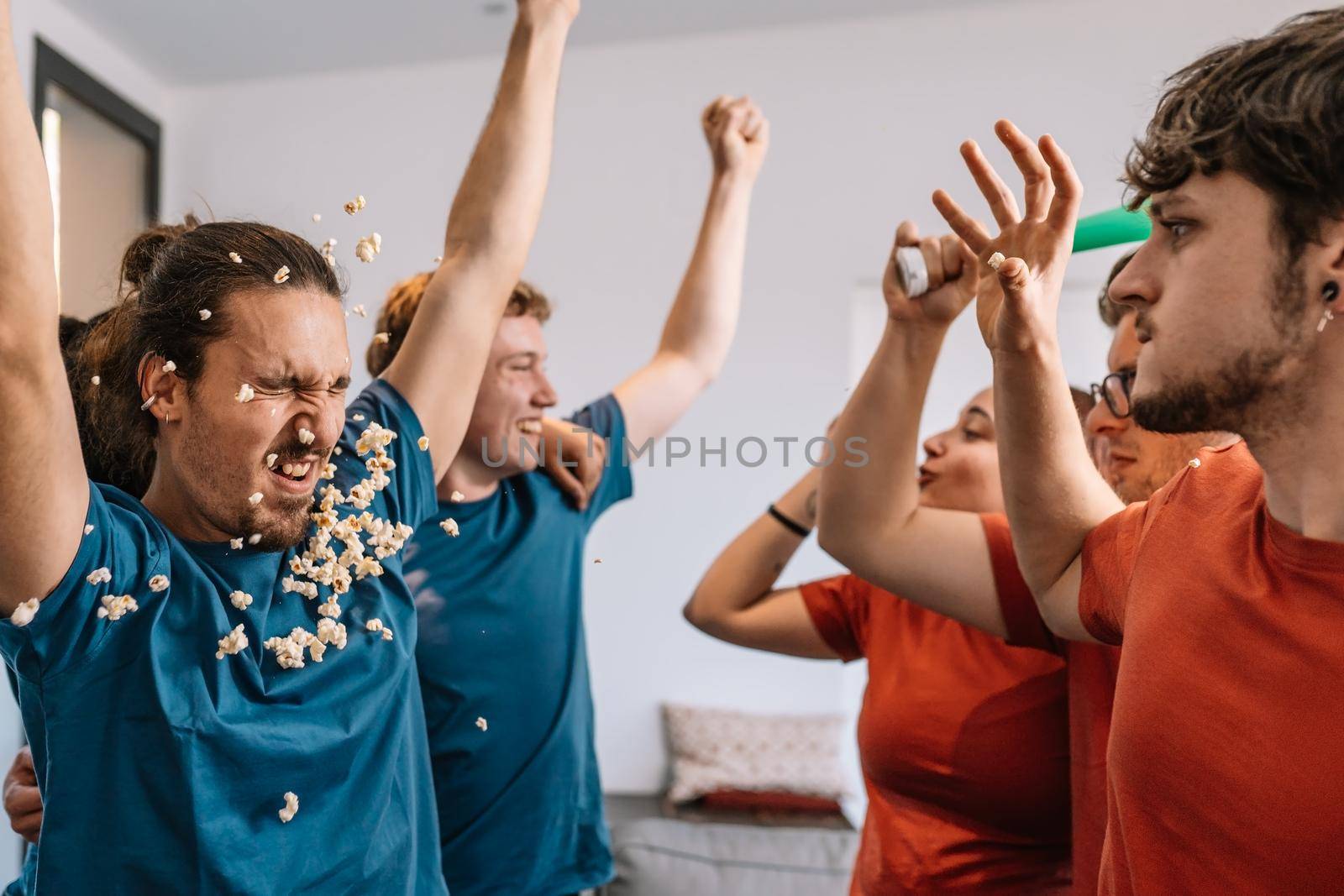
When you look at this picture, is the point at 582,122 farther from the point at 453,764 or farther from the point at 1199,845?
the point at 1199,845

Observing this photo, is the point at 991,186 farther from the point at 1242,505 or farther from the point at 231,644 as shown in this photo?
the point at 231,644

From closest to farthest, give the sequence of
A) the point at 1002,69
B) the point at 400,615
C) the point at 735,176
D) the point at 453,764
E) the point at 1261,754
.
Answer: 1. the point at 1261,754
2. the point at 400,615
3. the point at 453,764
4. the point at 735,176
5. the point at 1002,69

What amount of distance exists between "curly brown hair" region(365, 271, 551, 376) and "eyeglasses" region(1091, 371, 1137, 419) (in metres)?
0.91

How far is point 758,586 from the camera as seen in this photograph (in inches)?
77.0

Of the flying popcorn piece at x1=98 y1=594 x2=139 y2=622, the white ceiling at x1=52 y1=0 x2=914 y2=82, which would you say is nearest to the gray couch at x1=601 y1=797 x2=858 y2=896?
the flying popcorn piece at x1=98 y1=594 x2=139 y2=622

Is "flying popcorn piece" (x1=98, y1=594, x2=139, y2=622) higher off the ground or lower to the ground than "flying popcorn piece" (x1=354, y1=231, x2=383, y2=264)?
lower

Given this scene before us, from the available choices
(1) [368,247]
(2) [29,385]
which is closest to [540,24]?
(1) [368,247]

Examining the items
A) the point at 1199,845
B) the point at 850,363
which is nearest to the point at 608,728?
the point at 850,363

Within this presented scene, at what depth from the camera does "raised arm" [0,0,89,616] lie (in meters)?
0.83

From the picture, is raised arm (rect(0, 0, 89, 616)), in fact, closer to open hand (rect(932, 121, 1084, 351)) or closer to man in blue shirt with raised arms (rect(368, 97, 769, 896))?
man in blue shirt with raised arms (rect(368, 97, 769, 896))

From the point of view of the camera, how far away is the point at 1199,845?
0.93m

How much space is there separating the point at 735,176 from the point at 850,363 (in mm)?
1979

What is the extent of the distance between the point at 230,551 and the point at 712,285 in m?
1.08

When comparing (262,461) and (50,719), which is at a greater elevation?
(262,461)
